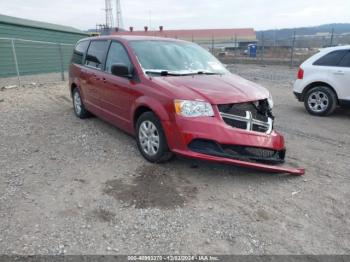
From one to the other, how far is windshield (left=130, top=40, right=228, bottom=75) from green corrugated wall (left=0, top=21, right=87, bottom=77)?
11.8m

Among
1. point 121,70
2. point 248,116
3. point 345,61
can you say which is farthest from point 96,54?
point 345,61

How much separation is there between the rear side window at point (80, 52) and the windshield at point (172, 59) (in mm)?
1974

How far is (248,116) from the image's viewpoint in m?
4.23

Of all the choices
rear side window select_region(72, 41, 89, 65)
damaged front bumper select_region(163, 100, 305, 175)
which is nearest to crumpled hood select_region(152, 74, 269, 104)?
damaged front bumper select_region(163, 100, 305, 175)

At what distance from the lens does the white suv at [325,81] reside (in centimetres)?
739

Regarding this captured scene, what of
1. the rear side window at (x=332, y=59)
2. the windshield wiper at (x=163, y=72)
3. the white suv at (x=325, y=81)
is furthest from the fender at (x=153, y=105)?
the rear side window at (x=332, y=59)

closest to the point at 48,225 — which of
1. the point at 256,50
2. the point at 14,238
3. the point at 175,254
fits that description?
the point at 14,238

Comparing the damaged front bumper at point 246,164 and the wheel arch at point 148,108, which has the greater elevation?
the wheel arch at point 148,108

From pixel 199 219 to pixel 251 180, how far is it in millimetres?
1153

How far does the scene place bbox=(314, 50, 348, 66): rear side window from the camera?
7523 mm

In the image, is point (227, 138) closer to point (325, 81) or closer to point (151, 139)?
point (151, 139)

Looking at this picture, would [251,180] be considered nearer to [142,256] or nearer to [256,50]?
[142,256]

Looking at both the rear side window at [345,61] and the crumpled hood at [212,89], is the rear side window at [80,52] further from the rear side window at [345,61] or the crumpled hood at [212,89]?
the rear side window at [345,61]

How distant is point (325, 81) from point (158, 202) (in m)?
5.68
